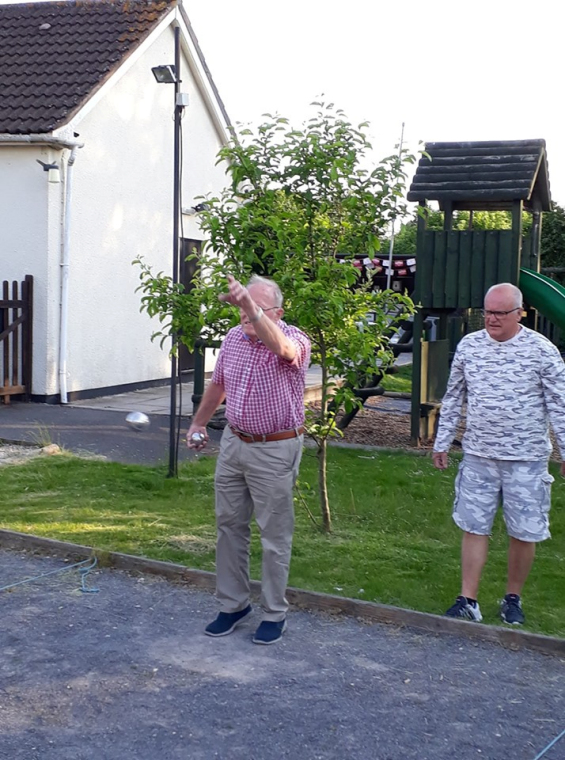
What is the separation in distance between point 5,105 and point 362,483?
26.5 feet

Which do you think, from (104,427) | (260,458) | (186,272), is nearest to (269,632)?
(260,458)

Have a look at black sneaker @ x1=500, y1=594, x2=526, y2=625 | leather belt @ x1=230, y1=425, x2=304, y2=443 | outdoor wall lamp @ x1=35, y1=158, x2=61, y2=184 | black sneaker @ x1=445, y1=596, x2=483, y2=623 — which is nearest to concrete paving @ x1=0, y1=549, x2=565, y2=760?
black sneaker @ x1=445, y1=596, x2=483, y2=623

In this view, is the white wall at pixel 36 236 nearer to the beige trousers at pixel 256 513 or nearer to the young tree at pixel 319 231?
the young tree at pixel 319 231

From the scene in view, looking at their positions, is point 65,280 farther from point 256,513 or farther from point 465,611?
point 465,611

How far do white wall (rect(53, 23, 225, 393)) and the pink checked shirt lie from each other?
874 cm

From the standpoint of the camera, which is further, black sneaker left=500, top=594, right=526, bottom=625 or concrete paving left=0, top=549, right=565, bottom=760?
black sneaker left=500, top=594, right=526, bottom=625

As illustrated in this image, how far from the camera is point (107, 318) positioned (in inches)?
564

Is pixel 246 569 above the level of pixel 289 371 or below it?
below

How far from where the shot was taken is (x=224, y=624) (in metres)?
5.07

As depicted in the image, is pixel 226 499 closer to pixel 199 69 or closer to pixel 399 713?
pixel 399 713

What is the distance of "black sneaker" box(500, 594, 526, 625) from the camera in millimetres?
5148

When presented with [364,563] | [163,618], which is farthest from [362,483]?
[163,618]

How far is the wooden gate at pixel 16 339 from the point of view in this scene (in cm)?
1278

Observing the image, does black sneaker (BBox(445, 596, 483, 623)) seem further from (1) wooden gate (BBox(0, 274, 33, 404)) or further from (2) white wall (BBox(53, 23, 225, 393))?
(2) white wall (BBox(53, 23, 225, 393))
